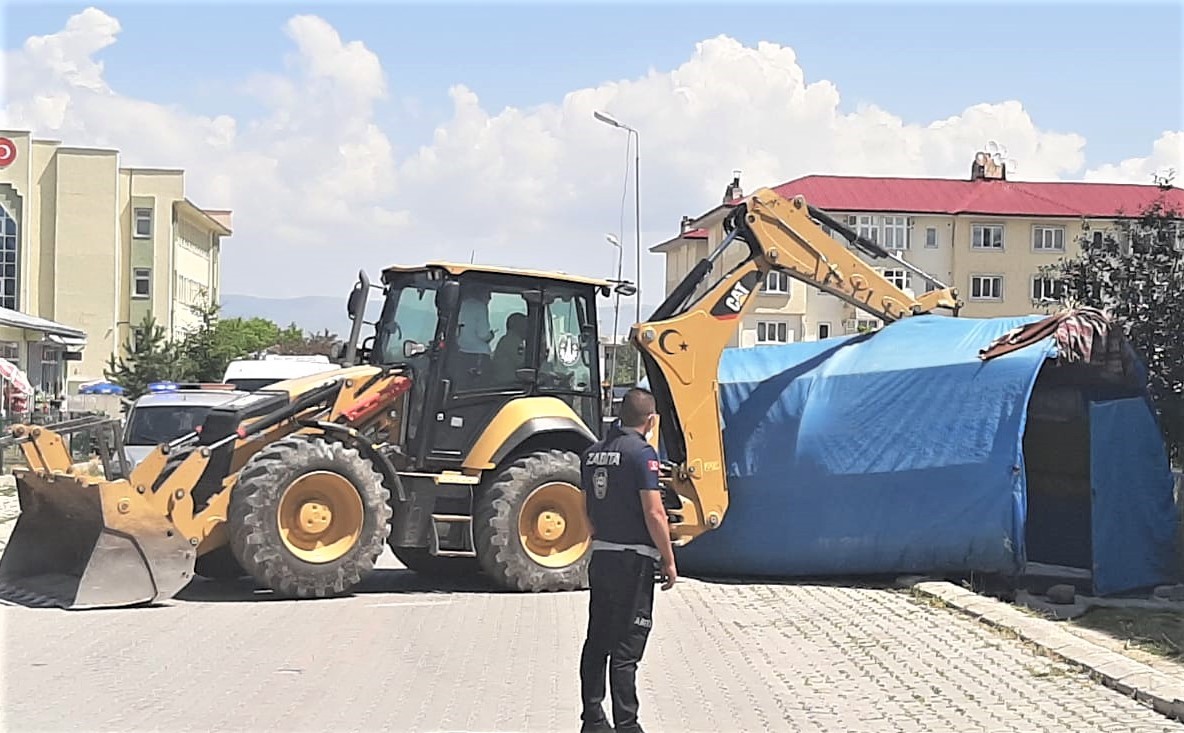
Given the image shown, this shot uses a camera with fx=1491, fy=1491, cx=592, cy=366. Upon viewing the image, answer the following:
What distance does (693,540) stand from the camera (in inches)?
615

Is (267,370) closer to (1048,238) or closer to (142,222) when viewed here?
(142,222)

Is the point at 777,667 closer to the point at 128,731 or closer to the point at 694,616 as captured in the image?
the point at 694,616

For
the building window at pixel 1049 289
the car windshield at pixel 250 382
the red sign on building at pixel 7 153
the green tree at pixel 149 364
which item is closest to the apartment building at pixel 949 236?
the green tree at pixel 149 364

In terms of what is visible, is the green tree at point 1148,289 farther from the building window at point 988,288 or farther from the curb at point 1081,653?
the building window at point 988,288

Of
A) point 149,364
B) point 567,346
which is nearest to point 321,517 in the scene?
point 567,346

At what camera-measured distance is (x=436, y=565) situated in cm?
1511

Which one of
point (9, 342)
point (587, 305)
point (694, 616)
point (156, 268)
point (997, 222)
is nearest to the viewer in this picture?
point (694, 616)

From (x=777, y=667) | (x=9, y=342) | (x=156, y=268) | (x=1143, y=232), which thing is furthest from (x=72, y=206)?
(x=777, y=667)

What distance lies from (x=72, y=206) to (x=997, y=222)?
4353 centimetres

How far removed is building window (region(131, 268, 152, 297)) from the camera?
7369cm

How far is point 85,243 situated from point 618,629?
68843 mm

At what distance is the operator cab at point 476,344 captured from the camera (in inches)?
559

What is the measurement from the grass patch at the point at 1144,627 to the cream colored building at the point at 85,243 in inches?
2364

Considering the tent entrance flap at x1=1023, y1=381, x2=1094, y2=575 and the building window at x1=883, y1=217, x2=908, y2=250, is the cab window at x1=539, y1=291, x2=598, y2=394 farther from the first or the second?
the building window at x1=883, y1=217, x2=908, y2=250
